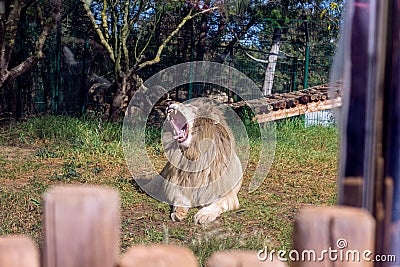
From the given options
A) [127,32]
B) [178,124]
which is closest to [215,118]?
[178,124]

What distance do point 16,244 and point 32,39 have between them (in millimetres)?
8131

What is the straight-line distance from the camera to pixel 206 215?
4.30 metres

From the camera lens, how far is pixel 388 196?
104cm

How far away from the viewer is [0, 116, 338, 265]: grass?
3867 millimetres

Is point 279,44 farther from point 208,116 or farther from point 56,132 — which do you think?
point 208,116

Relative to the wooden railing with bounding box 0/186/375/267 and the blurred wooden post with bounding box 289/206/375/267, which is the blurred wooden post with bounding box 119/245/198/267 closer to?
the wooden railing with bounding box 0/186/375/267

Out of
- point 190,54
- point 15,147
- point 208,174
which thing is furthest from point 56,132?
point 208,174

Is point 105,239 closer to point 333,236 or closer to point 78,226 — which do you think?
point 78,226

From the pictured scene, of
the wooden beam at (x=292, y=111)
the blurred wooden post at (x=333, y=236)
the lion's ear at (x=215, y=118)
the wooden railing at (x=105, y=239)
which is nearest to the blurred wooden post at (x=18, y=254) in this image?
the wooden railing at (x=105, y=239)

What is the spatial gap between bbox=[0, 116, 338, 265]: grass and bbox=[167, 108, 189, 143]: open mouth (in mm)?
588

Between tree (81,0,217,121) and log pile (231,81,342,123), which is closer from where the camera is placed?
log pile (231,81,342,123)

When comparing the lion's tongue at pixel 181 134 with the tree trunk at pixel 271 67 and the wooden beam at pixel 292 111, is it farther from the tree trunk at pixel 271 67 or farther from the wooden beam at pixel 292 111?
the tree trunk at pixel 271 67

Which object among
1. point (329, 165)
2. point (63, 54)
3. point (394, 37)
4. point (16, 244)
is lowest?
point (329, 165)

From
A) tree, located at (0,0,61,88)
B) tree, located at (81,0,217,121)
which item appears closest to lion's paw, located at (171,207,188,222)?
tree, located at (0,0,61,88)
